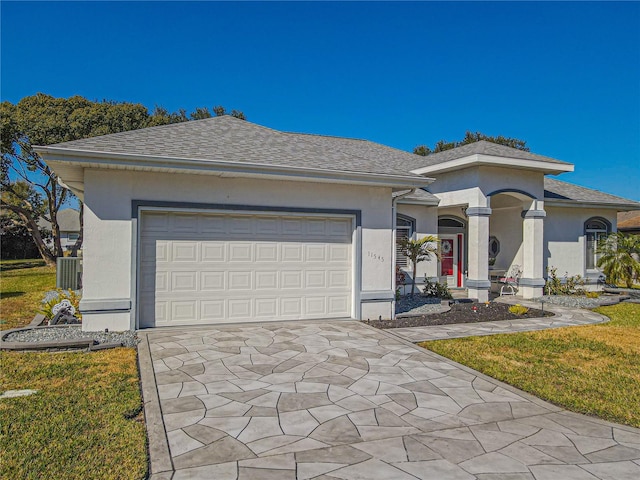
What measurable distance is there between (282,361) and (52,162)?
5560 mm

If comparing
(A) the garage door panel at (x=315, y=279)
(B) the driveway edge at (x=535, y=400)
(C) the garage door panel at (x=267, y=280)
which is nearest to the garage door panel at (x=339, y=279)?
(A) the garage door panel at (x=315, y=279)

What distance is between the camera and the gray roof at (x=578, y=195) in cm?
1670

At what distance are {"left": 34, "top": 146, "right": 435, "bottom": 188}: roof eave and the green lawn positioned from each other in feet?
11.1

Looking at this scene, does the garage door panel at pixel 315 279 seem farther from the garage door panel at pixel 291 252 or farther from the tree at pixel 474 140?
the tree at pixel 474 140

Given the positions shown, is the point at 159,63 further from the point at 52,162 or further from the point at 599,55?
the point at 599,55

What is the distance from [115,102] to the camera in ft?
95.8

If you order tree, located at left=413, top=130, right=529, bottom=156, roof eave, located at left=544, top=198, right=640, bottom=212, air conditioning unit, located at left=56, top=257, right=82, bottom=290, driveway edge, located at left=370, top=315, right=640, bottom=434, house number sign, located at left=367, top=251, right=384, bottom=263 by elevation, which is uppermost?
tree, located at left=413, top=130, right=529, bottom=156

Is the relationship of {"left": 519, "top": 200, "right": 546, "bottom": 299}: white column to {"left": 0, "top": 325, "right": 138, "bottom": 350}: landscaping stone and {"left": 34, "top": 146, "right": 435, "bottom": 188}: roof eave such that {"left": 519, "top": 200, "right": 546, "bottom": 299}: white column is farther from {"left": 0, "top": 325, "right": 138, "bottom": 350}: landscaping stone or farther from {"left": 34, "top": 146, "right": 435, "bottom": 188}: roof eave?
{"left": 0, "top": 325, "right": 138, "bottom": 350}: landscaping stone

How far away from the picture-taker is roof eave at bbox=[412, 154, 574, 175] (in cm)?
1332

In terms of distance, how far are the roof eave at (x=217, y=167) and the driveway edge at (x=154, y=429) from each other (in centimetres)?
368

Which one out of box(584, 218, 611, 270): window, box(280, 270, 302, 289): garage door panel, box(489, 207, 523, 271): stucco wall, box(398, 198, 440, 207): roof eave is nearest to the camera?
box(280, 270, 302, 289): garage door panel

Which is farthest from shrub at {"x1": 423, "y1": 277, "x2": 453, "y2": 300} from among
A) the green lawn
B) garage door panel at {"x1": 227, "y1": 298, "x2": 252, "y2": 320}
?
the green lawn

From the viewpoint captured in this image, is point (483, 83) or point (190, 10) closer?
point (190, 10)

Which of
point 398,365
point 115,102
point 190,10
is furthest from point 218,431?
point 115,102
